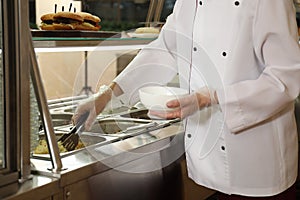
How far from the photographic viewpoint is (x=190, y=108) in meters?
1.20

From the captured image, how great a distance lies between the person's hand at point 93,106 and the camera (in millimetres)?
1336

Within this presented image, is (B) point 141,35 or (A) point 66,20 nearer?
(A) point 66,20

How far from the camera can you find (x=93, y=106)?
4.38 feet

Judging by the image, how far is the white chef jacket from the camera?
4.16 ft

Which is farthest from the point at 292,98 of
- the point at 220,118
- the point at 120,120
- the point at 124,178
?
the point at 120,120

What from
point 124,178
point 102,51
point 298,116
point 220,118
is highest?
point 102,51

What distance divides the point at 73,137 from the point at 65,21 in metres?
0.36

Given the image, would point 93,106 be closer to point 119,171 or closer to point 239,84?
point 119,171

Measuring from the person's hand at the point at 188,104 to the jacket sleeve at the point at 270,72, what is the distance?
47 millimetres

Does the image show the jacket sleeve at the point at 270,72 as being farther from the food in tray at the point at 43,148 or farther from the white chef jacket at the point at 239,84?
the food in tray at the point at 43,148

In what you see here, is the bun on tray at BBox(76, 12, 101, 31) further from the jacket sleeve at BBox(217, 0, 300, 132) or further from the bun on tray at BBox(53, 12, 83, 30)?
the jacket sleeve at BBox(217, 0, 300, 132)

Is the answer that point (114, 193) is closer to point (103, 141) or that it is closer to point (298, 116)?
point (103, 141)

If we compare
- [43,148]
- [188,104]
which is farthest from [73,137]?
[188,104]

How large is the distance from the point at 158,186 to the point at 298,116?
188 centimetres
